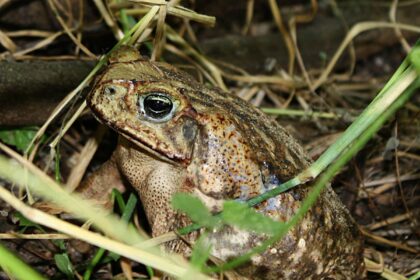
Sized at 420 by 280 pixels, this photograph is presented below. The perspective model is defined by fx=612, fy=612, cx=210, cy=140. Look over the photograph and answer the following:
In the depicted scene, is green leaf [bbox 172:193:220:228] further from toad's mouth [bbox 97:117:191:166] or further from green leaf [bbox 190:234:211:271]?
toad's mouth [bbox 97:117:191:166]

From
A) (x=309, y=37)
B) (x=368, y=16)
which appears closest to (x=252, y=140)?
(x=309, y=37)

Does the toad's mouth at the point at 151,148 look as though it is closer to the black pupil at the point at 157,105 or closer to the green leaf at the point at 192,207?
the black pupil at the point at 157,105

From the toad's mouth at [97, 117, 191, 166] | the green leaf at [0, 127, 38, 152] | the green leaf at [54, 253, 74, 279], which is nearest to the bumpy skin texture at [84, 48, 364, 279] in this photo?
the toad's mouth at [97, 117, 191, 166]

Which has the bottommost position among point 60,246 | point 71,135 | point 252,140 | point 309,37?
point 60,246

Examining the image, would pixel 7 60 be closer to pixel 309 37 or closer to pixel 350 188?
pixel 350 188

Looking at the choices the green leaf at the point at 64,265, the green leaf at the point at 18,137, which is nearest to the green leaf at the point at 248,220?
the green leaf at the point at 64,265

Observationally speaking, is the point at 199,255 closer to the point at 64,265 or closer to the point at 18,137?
the point at 64,265

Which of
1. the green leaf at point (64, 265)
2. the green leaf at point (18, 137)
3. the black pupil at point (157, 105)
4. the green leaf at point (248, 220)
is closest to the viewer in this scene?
the green leaf at point (248, 220)
